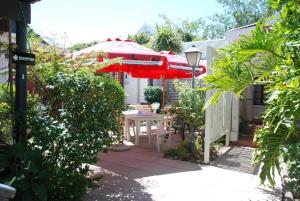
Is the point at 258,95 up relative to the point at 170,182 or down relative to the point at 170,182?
up

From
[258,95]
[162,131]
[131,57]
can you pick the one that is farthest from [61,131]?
[258,95]

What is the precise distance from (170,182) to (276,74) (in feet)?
9.42

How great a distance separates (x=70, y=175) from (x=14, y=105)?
4.00 feet

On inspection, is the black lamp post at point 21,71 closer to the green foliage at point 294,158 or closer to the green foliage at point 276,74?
the green foliage at point 276,74

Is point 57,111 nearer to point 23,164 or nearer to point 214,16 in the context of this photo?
point 23,164

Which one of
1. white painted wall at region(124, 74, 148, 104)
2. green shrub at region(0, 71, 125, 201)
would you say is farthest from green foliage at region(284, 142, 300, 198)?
white painted wall at region(124, 74, 148, 104)

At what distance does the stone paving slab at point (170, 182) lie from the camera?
450 cm

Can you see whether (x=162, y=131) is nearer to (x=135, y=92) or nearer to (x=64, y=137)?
(x=64, y=137)

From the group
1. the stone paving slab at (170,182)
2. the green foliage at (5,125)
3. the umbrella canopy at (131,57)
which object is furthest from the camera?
the umbrella canopy at (131,57)

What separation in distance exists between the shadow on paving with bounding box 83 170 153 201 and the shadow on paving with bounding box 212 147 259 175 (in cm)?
219

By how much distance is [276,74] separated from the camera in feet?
9.70

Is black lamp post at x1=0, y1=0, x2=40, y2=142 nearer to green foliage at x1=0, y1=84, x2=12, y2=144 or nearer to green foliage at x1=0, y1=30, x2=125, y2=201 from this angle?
green foliage at x1=0, y1=30, x2=125, y2=201

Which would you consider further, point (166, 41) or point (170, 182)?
point (166, 41)

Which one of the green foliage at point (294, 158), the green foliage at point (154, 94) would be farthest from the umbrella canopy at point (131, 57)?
the green foliage at point (154, 94)
